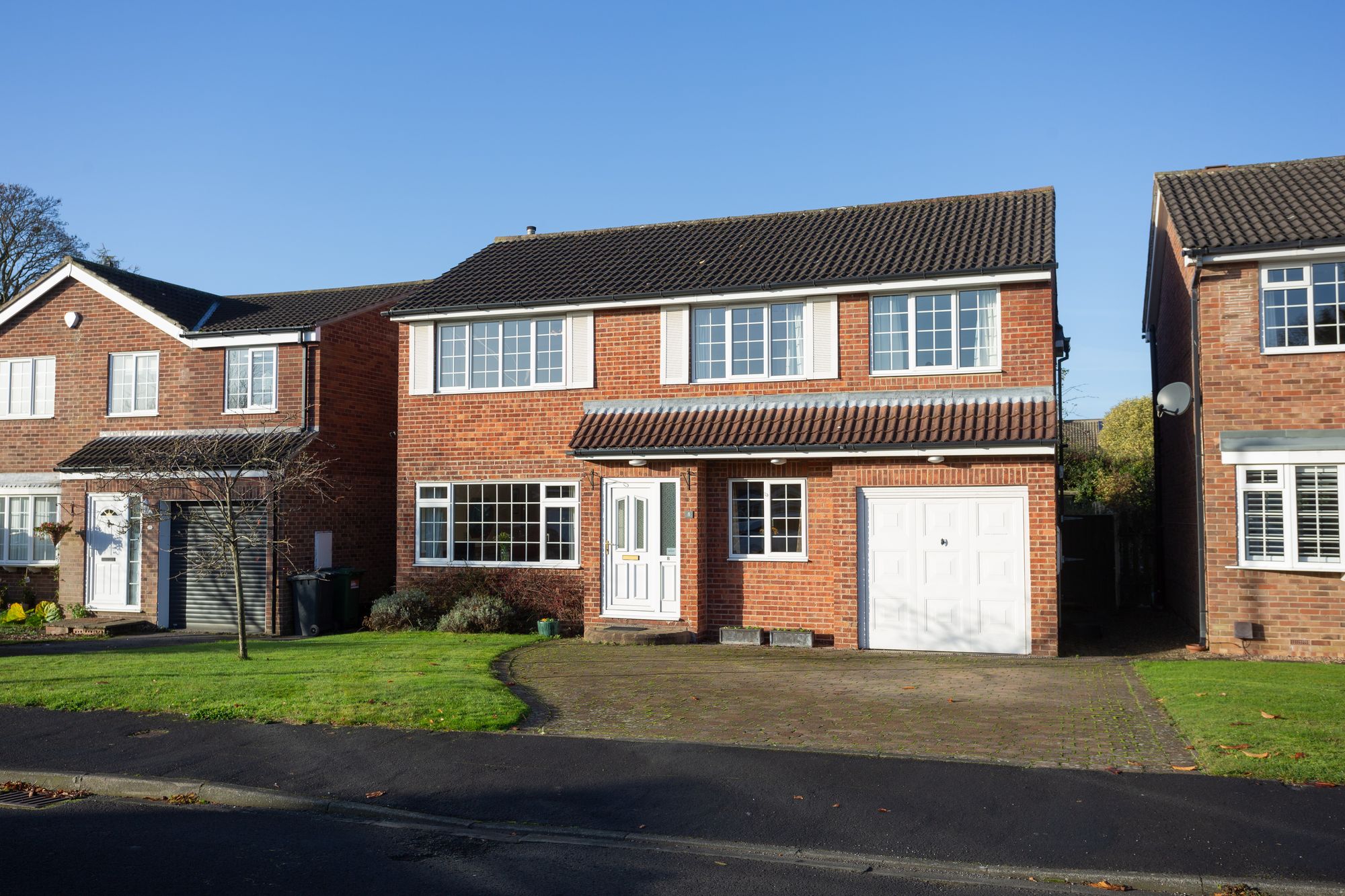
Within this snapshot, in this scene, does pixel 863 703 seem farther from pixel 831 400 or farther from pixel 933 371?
pixel 933 371

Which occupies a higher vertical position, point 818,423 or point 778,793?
point 818,423

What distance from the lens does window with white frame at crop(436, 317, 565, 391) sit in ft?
61.3

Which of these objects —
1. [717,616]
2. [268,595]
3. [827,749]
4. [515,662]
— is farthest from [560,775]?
[268,595]

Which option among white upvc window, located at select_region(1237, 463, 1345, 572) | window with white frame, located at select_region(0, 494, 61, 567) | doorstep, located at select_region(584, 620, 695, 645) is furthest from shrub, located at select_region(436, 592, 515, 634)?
white upvc window, located at select_region(1237, 463, 1345, 572)

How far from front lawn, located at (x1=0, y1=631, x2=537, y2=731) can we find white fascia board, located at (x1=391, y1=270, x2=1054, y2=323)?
5.59m

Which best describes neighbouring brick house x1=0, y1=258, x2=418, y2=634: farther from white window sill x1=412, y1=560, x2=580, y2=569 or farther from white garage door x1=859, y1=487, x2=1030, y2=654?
white garage door x1=859, y1=487, x2=1030, y2=654

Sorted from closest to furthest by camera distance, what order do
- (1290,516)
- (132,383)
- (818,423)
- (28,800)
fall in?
(28,800) → (1290,516) → (818,423) → (132,383)

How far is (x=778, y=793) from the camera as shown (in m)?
8.02

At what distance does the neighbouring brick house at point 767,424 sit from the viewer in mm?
15375

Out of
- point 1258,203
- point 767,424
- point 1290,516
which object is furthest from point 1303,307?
point 767,424

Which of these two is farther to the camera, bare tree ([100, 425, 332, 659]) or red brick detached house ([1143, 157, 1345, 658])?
bare tree ([100, 425, 332, 659])

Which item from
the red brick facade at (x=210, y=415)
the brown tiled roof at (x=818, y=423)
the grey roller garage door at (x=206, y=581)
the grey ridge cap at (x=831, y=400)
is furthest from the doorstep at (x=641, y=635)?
the grey roller garage door at (x=206, y=581)

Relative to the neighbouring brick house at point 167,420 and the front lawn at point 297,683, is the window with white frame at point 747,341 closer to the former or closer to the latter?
the front lawn at point 297,683

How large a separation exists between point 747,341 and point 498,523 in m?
5.41
